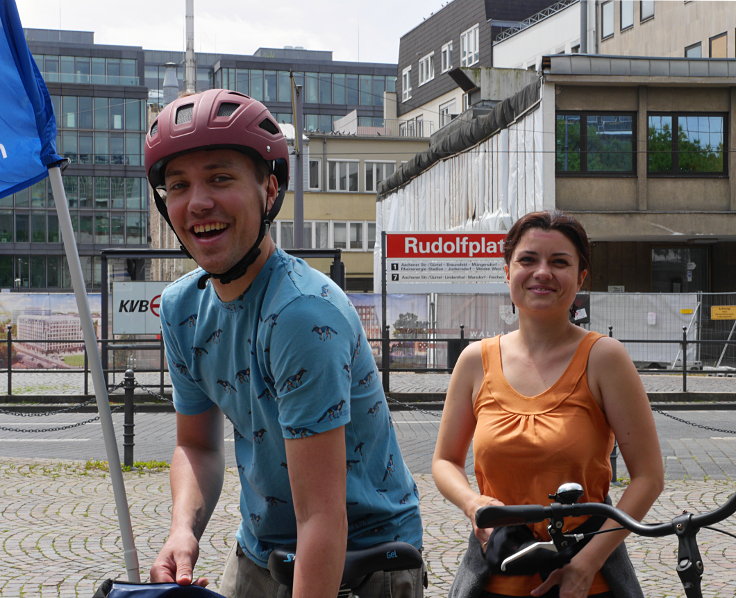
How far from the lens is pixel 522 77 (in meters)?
40.0

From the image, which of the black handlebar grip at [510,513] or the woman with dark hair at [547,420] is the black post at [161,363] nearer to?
the woman with dark hair at [547,420]

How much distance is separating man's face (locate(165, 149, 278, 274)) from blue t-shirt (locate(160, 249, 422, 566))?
88 millimetres

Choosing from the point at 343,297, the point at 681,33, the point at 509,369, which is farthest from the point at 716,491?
the point at 681,33

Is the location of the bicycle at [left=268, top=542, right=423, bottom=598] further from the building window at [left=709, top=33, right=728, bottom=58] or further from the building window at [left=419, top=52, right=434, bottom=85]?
the building window at [left=419, top=52, right=434, bottom=85]

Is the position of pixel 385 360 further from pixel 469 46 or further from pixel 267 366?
pixel 469 46

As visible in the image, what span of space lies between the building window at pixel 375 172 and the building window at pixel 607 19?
15846 millimetres

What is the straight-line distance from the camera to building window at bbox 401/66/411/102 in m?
68.8

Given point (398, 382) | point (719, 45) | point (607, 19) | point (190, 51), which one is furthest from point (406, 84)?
point (398, 382)

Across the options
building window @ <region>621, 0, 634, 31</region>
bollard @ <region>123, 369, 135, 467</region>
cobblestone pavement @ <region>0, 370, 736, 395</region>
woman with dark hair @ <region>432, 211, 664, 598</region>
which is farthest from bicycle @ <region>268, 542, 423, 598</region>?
building window @ <region>621, 0, 634, 31</region>

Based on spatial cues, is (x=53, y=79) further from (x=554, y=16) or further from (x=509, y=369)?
(x=509, y=369)

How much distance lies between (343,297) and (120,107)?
81.0 m

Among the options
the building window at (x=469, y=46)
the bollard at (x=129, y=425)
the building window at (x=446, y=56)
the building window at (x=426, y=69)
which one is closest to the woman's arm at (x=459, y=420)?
the bollard at (x=129, y=425)

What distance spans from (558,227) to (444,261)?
1990 cm

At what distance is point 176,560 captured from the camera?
2.39 metres
